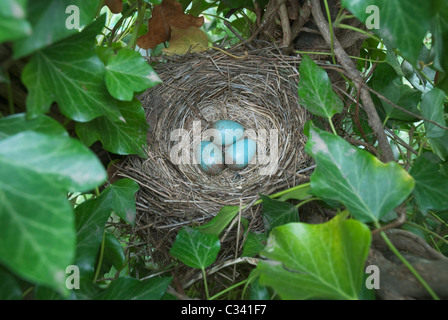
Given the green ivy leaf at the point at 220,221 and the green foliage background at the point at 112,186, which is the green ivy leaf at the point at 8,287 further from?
the green ivy leaf at the point at 220,221

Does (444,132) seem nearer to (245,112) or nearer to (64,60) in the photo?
(245,112)

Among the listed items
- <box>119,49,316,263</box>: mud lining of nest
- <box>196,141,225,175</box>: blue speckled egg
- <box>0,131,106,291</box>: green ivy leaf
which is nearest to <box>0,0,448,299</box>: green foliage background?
<box>0,131,106,291</box>: green ivy leaf

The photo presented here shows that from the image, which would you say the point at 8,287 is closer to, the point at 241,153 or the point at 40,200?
the point at 40,200

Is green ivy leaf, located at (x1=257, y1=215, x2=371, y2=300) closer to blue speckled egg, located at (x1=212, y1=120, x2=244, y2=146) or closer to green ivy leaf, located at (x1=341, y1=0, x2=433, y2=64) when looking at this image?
green ivy leaf, located at (x1=341, y1=0, x2=433, y2=64)

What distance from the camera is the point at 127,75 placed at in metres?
0.66

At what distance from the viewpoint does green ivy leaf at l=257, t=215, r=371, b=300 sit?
50 cm

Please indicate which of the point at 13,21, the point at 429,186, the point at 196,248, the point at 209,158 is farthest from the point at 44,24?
the point at 209,158

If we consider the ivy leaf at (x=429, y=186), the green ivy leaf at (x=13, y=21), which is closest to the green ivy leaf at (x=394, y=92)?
the ivy leaf at (x=429, y=186)

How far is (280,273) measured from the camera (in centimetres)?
54

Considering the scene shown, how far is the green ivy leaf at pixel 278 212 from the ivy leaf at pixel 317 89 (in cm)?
23

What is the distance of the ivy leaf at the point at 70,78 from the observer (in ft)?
1.82

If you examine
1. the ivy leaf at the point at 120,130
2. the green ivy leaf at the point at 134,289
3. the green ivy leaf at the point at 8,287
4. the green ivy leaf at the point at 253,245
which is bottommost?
the green ivy leaf at the point at 134,289
